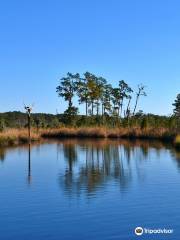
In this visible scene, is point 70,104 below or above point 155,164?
above

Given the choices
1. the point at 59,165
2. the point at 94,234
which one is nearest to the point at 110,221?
the point at 94,234

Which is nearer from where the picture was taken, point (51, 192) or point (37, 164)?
point (51, 192)

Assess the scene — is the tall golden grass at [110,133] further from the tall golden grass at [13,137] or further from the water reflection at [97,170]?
the water reflection at [97,170]

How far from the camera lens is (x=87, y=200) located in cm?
1387

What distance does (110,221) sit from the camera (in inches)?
450

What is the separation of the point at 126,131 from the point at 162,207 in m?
38.1

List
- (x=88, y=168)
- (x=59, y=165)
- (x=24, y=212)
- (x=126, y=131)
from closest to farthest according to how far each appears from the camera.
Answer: (x=24, y=212), (x=88, y=168), (x=59, y=165), (x=126, y=131)

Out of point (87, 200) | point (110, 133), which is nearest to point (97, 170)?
point (87, 200)

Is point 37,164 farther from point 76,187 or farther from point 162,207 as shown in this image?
point 162,207

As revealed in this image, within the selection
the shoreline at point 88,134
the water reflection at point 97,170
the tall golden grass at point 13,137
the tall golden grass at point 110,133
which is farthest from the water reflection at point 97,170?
the tall golden grass at point 110,133

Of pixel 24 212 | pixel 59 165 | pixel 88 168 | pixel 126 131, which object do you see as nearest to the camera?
pixel 24 212

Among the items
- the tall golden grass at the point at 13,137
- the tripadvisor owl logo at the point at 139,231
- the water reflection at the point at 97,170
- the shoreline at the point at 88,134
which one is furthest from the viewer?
the shoreline at the point at 88,134

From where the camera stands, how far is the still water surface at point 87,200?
10.8 metres

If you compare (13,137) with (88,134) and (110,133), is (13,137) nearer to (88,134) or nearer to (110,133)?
(110,133)
